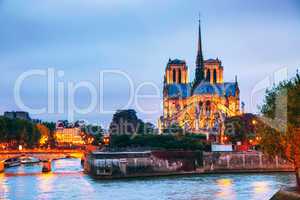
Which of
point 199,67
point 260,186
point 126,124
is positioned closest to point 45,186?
point 260,186

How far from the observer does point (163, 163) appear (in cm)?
5228

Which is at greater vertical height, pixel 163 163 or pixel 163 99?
pixel 163 99

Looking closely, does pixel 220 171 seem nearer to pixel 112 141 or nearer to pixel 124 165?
pixel 124 165

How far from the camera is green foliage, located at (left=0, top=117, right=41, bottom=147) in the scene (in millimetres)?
71625

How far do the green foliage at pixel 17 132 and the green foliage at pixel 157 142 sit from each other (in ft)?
32.9

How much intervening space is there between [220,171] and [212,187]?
14204mm

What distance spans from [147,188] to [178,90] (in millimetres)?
68935

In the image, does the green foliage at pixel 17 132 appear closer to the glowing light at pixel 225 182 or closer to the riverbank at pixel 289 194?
the glowing light at pixel 225 182

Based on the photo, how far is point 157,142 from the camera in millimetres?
65125

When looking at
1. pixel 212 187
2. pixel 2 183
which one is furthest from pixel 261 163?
pixel 2 183

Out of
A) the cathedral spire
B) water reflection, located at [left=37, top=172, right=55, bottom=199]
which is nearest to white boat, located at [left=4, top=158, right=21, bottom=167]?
water reflection, located at [left=37, top=172, right=55, bottom=199]

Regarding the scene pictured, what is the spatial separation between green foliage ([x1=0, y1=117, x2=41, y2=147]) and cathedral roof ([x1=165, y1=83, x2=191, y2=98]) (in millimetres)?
31868

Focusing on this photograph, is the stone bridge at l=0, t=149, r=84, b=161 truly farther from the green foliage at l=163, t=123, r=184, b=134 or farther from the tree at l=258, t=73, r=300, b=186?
the tree at l=258, t=73, r=300, b=186

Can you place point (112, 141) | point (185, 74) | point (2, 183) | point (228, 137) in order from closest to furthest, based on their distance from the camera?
point (2, 183) < point (112, 141) < point (228, 137) < point (185, 74)
